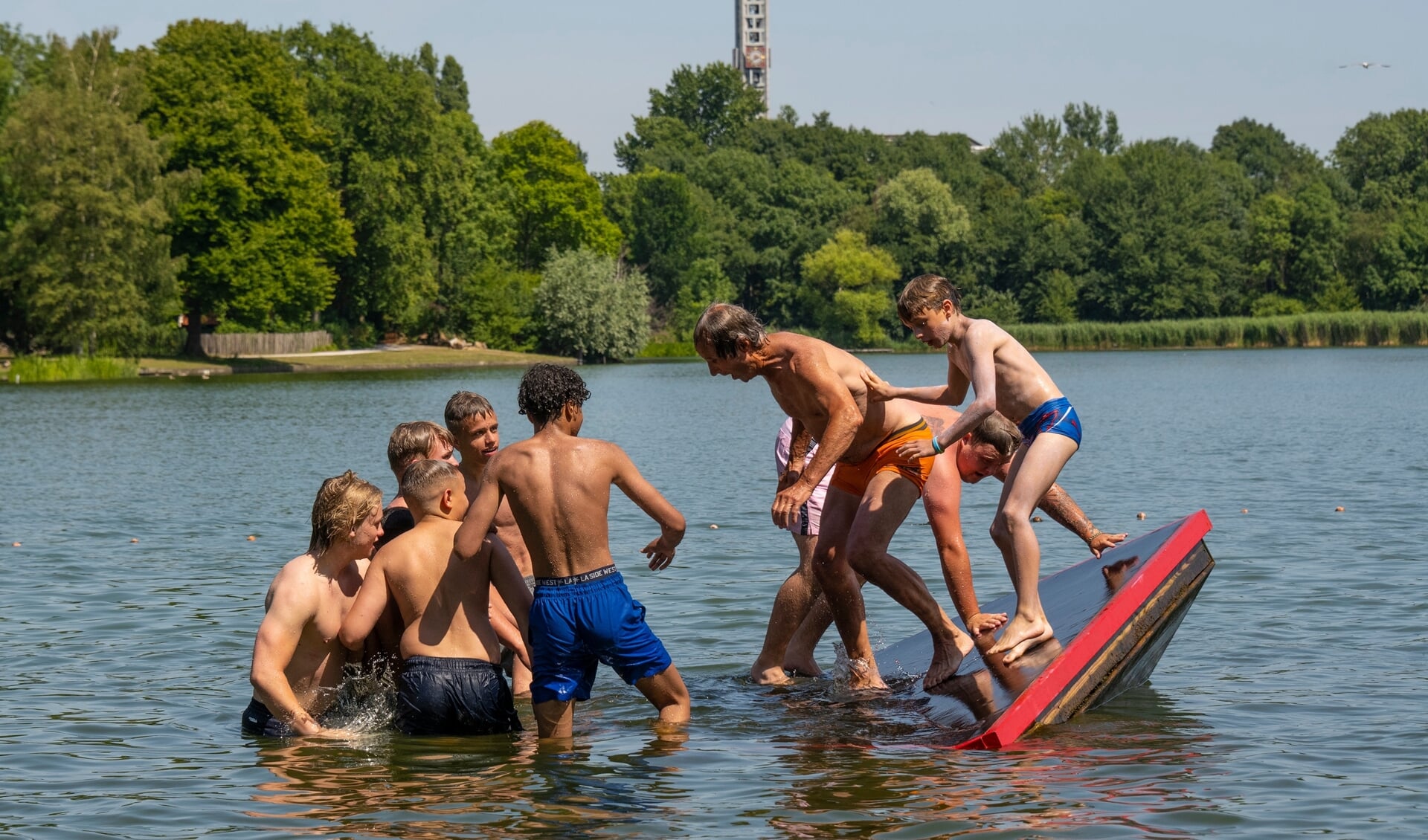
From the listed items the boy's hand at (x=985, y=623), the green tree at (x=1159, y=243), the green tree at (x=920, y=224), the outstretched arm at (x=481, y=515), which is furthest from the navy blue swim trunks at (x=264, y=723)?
the green tree at (x=1159, y=243)

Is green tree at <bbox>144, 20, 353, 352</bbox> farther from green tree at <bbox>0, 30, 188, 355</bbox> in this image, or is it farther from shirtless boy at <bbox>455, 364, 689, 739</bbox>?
shirtless boy at <bbox>455, 364, 689, 739</bbox>

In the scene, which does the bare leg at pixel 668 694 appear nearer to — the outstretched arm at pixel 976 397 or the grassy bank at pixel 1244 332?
the outstretched arm at pixel 976 397

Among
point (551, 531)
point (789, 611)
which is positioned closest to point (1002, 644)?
point (789, 611)

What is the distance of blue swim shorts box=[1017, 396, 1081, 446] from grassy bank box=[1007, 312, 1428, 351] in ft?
A: 240

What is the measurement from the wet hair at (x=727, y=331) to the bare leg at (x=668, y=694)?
1596 millimetres

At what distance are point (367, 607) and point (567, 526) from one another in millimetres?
1218

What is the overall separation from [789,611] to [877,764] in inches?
79.8

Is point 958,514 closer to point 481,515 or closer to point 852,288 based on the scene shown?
point 481,515

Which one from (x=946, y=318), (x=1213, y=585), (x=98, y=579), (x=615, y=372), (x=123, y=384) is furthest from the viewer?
(x=615, y=372)

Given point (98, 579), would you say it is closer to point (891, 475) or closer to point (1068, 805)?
point (891, 475)

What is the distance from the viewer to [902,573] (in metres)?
8.55

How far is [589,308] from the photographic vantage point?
7762 centimetres

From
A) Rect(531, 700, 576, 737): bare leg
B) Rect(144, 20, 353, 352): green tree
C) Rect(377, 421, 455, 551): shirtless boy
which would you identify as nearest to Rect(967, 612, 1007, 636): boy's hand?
Rect(531, 700, 576, 737): bare leg

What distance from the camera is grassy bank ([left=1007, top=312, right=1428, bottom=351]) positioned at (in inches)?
3255
